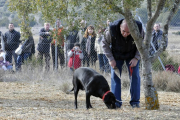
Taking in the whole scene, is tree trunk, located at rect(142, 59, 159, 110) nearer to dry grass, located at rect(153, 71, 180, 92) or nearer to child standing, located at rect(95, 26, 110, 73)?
dry grass, located at rect(153, 71, 180, 92)

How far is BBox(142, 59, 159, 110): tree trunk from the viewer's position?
6.34 metres

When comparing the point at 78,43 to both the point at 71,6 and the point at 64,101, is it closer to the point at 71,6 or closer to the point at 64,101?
the point at 64,101

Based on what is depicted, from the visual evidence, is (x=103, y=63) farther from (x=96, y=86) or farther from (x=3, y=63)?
(x=96, y=86)

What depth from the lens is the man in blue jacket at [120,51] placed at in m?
6.62

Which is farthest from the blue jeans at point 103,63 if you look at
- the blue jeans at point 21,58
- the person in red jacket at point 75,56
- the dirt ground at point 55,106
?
the blue jeans at point 21,58

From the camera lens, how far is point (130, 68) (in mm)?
6898

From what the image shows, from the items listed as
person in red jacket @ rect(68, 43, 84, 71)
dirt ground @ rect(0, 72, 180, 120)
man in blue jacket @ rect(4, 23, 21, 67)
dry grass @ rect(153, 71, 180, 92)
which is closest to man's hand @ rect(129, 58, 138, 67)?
dirt ground @ rect(0, 72, 180, 120)

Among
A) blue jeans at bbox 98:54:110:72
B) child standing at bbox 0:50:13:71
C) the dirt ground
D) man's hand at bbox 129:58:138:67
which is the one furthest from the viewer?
child standing at bbox 0:50:13:71

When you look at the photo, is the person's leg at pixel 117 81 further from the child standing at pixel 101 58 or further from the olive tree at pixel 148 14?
the child standing at pixel 101 58

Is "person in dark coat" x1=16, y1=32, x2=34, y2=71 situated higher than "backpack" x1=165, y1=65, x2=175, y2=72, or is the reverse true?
"person in dark coat" x1=16, y1=32, x2=34, y2=71

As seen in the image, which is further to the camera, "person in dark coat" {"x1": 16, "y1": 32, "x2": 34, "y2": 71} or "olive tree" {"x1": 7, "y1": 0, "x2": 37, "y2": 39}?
"person in dark coat" {"x1": 16, "y1": 32, "x2": 34, "y2": 71}

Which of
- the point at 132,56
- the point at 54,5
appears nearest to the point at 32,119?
the point at 54,5

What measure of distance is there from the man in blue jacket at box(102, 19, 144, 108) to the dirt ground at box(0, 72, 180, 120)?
16.8 inches

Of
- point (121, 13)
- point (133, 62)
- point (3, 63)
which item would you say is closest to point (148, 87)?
point (133, 62)
